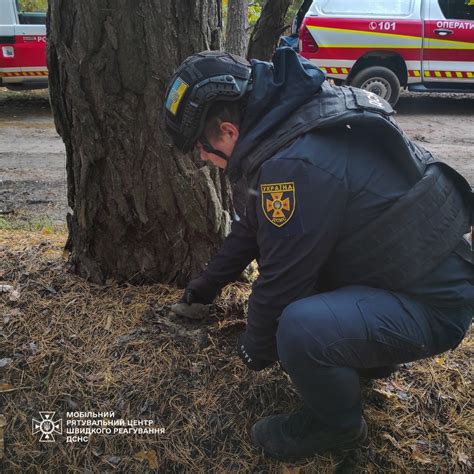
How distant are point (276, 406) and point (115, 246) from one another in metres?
1.16

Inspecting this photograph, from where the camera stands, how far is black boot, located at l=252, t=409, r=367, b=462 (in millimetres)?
1927

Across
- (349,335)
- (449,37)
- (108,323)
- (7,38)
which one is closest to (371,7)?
(449,37)

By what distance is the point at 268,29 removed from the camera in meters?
2.45

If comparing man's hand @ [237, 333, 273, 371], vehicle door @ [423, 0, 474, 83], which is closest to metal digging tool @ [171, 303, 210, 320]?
man's hand @ [237, 333, 273, 371]

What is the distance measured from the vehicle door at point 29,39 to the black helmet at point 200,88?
7.39 m

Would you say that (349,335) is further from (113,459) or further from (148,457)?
(113,459)

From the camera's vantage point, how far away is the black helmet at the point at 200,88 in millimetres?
1691

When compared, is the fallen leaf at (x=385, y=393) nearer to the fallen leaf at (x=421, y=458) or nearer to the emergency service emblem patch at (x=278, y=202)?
the fallen leaf at (x=421, y=458)

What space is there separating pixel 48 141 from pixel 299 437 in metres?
6.32

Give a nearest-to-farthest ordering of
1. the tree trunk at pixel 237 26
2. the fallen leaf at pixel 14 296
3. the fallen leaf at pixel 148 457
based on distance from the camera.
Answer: the fallen leaf at pixel 148 457 < the fallen leaf at pixel 14 296 < the tree trunk at pixel 237 26

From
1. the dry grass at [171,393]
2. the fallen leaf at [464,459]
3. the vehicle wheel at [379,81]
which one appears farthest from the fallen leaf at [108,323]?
the vehicle wheel at [379,81]

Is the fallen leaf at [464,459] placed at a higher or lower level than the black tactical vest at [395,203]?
lower

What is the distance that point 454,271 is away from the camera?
178cm

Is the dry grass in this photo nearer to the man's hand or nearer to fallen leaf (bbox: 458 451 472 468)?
fallen leaf (bbox: 458 451 472 468)
